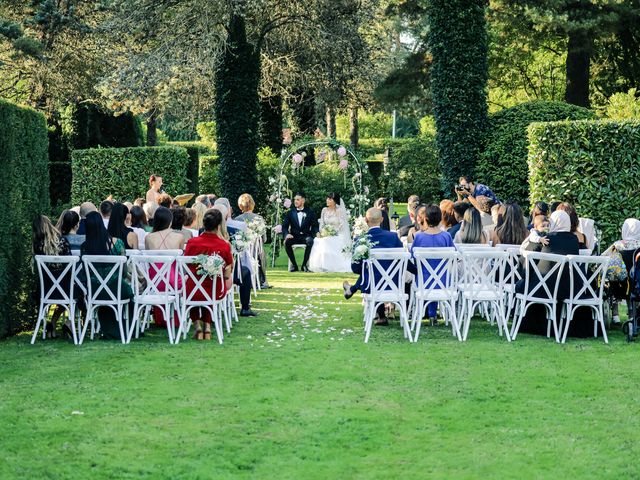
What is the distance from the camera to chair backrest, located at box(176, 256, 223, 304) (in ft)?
34.2

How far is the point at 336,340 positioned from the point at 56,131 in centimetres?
2227

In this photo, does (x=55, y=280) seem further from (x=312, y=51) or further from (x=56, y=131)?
(x=56, y=131)

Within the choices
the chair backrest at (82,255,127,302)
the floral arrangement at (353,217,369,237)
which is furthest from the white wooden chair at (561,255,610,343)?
the chair backrest at (82,255,127,302)

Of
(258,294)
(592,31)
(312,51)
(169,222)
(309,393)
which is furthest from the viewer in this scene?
(312,51)

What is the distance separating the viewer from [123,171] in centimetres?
2080

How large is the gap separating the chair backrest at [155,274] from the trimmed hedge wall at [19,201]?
1410 millimetres

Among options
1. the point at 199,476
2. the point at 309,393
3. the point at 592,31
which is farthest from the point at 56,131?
the point at 199,476

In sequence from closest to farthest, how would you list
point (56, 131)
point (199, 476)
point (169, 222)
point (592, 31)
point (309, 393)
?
point (199, 476) → point (309, 393) → point (169, 222) → point (592, 31) → point (56, 131)

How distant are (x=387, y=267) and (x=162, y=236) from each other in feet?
8.93

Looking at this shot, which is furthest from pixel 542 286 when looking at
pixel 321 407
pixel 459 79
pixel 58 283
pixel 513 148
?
pixel 459 79

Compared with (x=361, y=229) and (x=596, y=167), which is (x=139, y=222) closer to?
(x=361, y=229)

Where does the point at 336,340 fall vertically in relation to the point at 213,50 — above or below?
below

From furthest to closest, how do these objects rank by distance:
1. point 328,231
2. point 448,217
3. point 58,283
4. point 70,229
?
Result: point 328,231
point 448,217
point 70,229
point 58,283

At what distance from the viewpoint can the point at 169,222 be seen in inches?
443
